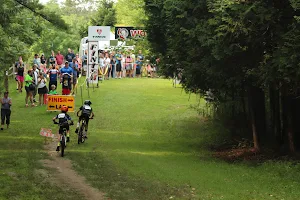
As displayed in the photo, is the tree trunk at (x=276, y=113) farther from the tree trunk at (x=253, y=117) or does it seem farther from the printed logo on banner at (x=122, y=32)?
the printed logo on banner at (x=122, y=32)

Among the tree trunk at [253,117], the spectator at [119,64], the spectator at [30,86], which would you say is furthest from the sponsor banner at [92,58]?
the tree trunk at [253,117]

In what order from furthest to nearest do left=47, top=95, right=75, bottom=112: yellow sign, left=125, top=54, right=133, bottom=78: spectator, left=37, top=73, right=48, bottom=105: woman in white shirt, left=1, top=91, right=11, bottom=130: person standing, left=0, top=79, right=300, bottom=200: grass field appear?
left=125, top=54, right=133, bottom=78: spectator → left=37, top=73, right=48, bottom=105: woman in white shirt → left=47, top=95, right=75, bottom=112: yellow sign → left=1, top=91, right=11, bottom=130: person standing → left=0, top=79, right=300, bottom=200: grass field

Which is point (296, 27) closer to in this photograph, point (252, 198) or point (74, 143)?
point (252, 198)

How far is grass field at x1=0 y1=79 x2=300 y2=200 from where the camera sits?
46.0 feet

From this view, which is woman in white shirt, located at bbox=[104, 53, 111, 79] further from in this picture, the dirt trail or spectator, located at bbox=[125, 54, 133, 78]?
the dirt trail

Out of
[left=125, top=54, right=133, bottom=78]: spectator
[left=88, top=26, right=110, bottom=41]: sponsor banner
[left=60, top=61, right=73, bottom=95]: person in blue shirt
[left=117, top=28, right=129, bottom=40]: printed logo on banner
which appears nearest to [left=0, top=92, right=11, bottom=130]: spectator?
[left=60, top=61, right=73, bottom=95]: person in blue shirt

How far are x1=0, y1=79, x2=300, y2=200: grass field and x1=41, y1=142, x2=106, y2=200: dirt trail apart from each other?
0.24 m

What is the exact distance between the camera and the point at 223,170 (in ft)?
56.5

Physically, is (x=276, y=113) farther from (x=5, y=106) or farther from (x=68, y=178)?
(x=5, y=106)

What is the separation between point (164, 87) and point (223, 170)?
24.0 meters

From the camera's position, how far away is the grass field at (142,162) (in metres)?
14.0

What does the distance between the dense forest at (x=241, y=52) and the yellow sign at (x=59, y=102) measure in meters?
5.95

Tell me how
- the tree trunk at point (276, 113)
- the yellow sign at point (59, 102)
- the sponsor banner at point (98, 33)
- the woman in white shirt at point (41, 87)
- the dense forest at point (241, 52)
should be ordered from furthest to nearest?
1. the sponsor banner at point (98, 33)
2. the woman in white shirt at point (41, 87)
3. the yellow sign at point (59, 102)
4. the tree trunk at point (276, 113)
5. the dense forest at point (241, 52)

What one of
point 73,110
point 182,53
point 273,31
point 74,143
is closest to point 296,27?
point 273,31
